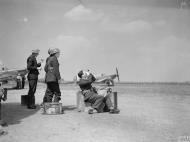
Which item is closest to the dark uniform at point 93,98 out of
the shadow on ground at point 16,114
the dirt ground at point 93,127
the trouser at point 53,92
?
the dirt ground at point 93,127

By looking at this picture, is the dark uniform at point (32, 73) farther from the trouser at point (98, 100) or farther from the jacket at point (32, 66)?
the trouser at point (98, 100)

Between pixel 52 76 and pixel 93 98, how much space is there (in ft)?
4.86

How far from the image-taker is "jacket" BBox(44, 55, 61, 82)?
11355 mm

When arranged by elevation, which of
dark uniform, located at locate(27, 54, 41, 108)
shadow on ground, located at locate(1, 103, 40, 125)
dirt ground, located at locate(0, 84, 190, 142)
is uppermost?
dark uniform, located at locate(27, 54, 41, 108)

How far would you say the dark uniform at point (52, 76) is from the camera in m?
11.4

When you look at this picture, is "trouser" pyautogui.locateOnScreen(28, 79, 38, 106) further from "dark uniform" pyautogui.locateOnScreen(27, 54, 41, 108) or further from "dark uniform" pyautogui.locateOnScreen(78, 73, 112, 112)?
"dark uniform" pyautogui.locateOnScreen(78, 73, 112, 112)

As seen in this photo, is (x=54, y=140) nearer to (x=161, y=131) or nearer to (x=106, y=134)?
(x=106, y=134)

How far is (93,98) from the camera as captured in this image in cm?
1148

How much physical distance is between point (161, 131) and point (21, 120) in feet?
12.2

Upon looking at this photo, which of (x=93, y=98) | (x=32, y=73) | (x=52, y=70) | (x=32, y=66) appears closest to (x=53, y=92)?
(x=52, y=70)

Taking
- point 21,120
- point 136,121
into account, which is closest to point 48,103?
point 21,120

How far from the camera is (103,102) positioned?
1152 cm

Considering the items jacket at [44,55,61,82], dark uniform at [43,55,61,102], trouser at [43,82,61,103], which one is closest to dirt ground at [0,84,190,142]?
trouser at [43,82,61,103]

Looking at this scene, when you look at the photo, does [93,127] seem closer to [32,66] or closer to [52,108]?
[52,108]
